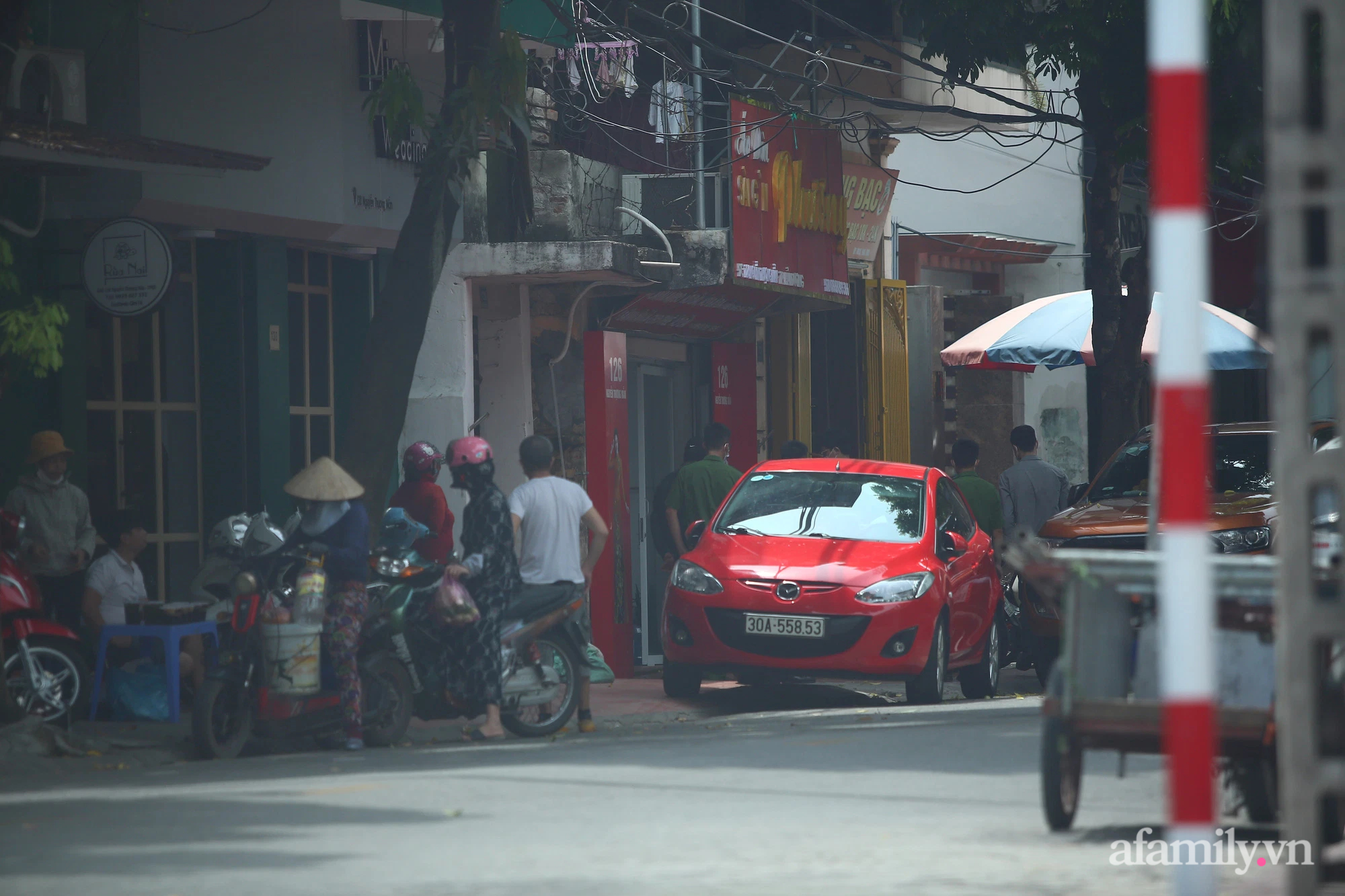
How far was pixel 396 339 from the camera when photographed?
42.1ft

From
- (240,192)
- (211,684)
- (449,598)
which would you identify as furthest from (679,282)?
(211,684)

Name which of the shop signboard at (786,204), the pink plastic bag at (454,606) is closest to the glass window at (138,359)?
the pink plastic bag at (454,606)

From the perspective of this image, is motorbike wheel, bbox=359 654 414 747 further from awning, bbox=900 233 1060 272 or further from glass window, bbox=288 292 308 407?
awning, bbox=900 233 1060 272

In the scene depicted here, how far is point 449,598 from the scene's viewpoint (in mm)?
11273

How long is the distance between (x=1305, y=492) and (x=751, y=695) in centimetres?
1056

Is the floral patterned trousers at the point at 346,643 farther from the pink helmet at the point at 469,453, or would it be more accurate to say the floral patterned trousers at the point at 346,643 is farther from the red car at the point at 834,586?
the red car at the point at 834,586

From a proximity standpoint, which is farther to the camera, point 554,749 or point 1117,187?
point 1117,187

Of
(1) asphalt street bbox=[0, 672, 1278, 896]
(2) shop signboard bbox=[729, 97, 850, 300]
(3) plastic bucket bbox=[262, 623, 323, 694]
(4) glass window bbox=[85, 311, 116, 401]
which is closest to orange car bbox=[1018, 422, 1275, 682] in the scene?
(2) shop signboard bbox=[729, 97, 850, 300]

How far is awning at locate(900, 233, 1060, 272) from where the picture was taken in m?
28.4

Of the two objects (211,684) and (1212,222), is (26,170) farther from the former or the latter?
(1212,222)

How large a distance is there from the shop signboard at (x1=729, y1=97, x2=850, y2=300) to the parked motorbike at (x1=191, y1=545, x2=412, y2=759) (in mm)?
7604

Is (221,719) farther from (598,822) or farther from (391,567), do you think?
(598,822)

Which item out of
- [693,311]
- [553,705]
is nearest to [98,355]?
[553,705]

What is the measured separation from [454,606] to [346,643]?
66cm
